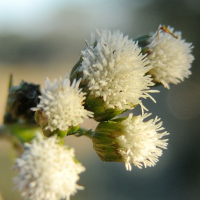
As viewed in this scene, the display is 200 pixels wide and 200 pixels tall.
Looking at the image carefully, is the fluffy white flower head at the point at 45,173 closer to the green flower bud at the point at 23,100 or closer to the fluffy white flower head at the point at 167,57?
the green flower bud at the point at 23,100

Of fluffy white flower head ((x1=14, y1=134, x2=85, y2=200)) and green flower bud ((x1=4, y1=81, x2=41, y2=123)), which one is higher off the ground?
green flower bud ((x1=4, y1=81, x2=41, y2=123))

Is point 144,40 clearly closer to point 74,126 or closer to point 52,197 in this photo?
point 74,126

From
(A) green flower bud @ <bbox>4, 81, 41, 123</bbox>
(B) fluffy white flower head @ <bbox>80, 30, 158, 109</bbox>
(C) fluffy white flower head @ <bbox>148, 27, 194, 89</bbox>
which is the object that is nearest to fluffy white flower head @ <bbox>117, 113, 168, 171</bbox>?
(B) fluffy white flower head @ <bbox>80, 30, 158, 109</bbox>

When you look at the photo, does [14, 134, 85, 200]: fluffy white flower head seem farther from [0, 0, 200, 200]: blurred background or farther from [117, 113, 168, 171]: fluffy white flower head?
[0, 0, 200, 200]: blurred background

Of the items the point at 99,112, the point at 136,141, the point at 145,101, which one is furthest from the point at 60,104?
the point at 145,101

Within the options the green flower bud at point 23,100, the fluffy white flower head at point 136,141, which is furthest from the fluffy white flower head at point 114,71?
the green flower bud at point 23,100

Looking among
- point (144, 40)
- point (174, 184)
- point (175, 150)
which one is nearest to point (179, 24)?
point (175, 150)

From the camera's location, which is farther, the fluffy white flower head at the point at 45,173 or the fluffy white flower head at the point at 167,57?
the fluffy white flower head at the point at 167,57
